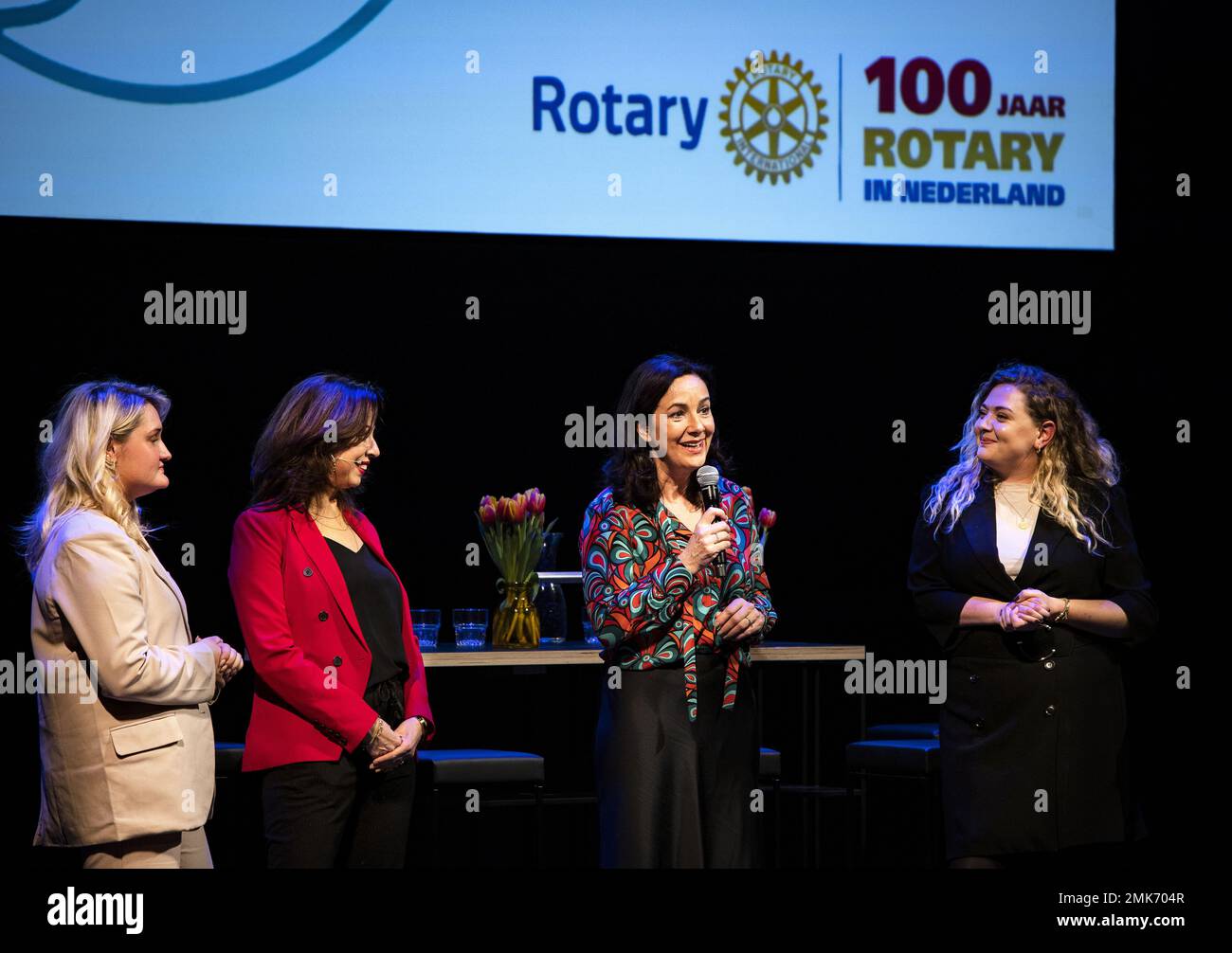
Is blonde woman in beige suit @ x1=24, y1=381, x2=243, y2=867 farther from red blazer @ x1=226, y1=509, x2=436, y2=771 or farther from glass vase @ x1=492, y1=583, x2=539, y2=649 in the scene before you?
glass vase @ x1=492, y1=583, x2=539, y2=649

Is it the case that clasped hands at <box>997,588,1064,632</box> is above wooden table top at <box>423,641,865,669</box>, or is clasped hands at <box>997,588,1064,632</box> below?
above

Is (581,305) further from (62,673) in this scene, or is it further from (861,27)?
(62,673)

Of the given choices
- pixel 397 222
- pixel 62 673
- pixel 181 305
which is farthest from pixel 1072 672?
pixel 181 305

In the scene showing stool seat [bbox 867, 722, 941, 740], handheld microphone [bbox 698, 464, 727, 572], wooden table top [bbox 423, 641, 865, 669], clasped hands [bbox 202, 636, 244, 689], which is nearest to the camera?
clasped hands [bbox 202, 636, 244, 689]

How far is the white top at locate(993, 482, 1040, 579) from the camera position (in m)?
3.85

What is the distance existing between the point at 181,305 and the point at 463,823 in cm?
201

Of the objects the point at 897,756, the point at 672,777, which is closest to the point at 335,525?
the point at 672,777

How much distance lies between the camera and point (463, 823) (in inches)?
211

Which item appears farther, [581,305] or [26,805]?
[581,305]

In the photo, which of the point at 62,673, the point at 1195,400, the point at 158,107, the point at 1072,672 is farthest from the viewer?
the point at 1195,400

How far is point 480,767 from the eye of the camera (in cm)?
448

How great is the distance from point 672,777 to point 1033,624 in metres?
0.97

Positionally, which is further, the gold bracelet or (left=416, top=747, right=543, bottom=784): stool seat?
(left=416, top=747, right=543, bottom=784): stool seat

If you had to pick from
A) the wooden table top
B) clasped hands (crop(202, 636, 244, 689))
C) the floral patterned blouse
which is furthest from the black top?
the wooden table top
